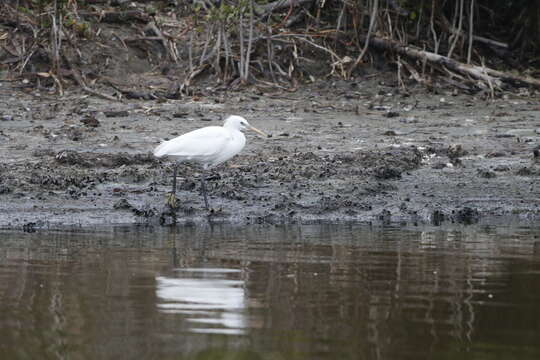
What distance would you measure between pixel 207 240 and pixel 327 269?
1.56m

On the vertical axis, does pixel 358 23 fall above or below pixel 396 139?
above

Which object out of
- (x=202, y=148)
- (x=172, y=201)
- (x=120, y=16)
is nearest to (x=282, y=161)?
(x=202, y=148)

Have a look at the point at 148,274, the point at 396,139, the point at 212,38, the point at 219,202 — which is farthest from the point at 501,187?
the point at 212,38

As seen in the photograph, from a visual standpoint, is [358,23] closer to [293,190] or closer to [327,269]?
[293,190]

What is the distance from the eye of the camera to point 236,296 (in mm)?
6098

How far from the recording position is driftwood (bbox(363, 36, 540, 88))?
46.5ft

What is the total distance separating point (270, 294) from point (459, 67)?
884cm

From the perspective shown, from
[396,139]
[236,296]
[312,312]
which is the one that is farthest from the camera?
[396,139]

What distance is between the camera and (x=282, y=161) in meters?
10.9

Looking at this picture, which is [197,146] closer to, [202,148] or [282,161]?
[202,148]

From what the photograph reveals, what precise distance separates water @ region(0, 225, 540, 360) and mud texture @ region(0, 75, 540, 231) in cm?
82

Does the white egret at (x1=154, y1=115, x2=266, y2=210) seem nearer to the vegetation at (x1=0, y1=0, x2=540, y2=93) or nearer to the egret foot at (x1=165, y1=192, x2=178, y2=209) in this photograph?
the egret foot at (x1=165, y1=192, x2=178, y2=209)

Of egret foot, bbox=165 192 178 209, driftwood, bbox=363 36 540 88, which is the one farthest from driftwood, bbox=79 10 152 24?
egret foot, bbox=165 192 178 209

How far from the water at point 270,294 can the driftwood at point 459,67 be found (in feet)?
18.3
